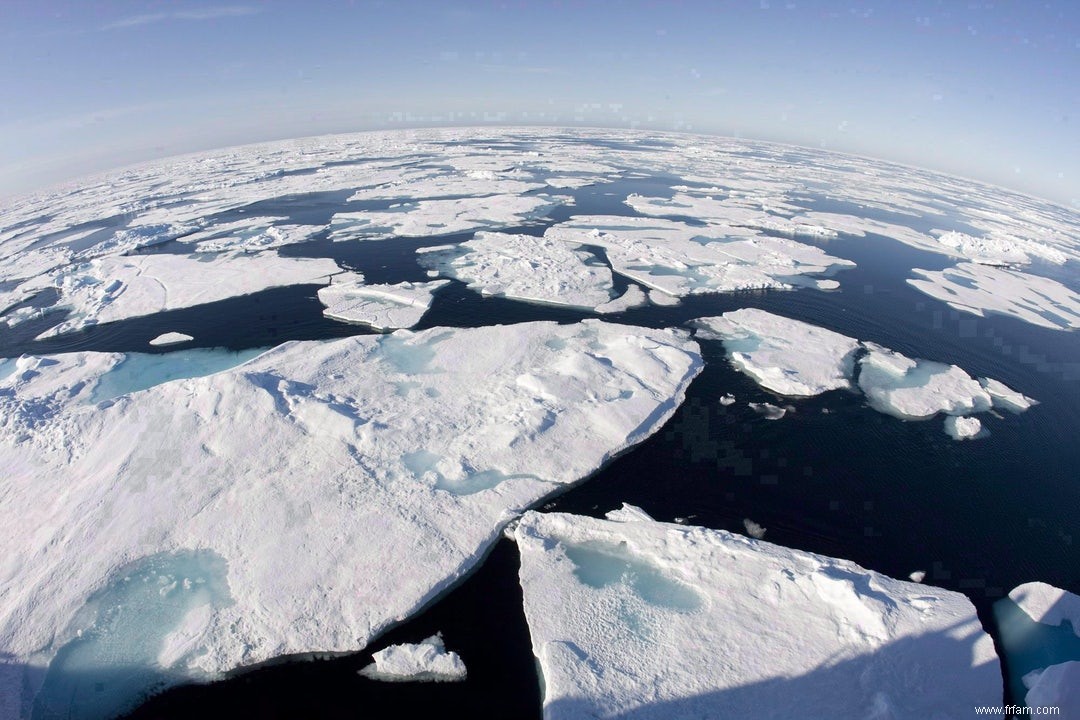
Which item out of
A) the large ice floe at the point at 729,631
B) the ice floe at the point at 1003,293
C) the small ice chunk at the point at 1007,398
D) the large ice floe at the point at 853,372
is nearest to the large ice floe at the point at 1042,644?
the large ice floe at the point at 729,631

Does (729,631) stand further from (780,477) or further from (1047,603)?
(1047,603)

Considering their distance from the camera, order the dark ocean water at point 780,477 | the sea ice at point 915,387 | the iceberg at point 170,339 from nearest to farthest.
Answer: the dark ocean water at point 780,477 < the sea ice at point 915,387 < the iceberg at point 170,339

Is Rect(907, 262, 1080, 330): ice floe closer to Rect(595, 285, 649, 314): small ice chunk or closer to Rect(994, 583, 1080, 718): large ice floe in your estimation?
Rect(595, 285, 649, 314): small ice chunk

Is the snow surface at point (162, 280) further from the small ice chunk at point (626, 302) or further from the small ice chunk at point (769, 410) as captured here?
the small ice chunk at point (769, 410)

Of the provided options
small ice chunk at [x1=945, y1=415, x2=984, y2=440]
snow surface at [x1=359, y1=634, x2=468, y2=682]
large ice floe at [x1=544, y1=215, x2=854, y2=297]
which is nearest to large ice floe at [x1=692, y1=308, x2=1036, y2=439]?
small ice chunk at [x1=945, y1=415, x2=984, y2=440]

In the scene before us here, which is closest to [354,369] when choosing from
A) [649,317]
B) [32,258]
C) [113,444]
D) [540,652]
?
[113,444]

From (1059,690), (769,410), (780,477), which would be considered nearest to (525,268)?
(769,410)

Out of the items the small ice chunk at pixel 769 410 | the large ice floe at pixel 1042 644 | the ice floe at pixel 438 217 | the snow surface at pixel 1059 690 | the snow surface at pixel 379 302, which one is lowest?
the large ice floe at pixel 1042 644
